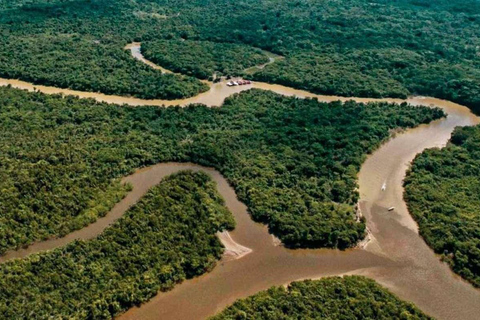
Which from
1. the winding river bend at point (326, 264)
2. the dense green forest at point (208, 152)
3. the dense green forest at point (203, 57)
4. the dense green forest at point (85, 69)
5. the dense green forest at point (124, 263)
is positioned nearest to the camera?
the dense green forest at point (124, 263)

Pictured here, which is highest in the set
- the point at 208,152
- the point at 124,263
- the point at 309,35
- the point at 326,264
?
the point at 309,35

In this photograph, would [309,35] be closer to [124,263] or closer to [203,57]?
[203,57]

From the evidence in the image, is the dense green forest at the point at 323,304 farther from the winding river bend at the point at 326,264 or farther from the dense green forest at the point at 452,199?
the dense green forest at the point at 452,199

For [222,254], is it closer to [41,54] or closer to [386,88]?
[386,88]

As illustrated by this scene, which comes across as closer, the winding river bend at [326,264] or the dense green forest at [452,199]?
the winding river bend at [326,264]

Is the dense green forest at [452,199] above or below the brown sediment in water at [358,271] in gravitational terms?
above

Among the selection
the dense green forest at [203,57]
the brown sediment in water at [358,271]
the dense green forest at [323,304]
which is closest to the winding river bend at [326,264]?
the brown sediment in water at [358,271]

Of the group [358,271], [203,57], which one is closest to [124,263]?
[358,271]
